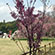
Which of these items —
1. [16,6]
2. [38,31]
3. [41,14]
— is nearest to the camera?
[16,6]

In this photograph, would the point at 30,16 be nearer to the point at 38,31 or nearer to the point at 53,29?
the point at 38,31

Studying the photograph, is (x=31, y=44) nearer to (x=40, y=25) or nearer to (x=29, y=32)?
(x=29, y=32)

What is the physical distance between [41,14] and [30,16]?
991mm

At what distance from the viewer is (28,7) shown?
8.00 meters

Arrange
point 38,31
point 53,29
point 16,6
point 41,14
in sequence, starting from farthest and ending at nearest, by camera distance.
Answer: point 53,29 < point 41,14 < point 38,31 < point 16,6

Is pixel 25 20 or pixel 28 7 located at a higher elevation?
pixel 28 7

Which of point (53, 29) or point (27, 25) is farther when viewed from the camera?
point (53, 29)

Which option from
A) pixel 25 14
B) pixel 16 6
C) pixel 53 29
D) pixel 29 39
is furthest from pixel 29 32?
pixel 53 29

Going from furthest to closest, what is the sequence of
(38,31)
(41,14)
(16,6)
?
(41,14)
(38,31)
(16,6)

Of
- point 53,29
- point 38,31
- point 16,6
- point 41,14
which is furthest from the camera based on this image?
point 53,29

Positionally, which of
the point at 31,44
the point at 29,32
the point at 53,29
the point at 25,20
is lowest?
the point at 53,29

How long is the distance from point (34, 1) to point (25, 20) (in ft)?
3.48

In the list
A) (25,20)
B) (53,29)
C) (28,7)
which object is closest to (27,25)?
(25,20)

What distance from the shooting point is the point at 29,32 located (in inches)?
311
